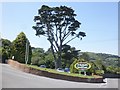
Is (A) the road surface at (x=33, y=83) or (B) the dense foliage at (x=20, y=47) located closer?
(A) the road surface at (x=33, y=83)

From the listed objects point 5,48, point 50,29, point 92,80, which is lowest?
point 92,80

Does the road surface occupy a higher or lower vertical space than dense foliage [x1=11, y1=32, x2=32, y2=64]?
lower

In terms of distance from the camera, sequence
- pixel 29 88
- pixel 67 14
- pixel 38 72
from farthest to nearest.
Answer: pixel 67 14
pixel 38 72
pixel 29 88

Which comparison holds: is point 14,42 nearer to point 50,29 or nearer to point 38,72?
point 50,29

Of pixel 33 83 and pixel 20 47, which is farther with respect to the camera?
pixel 20 47

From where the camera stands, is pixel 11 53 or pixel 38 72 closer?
pixel 38 72

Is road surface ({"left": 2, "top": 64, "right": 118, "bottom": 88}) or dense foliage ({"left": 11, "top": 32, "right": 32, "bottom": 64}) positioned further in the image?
dense foliage ({"left": 11, "top": 32, "right": 32, "bottom": 64})

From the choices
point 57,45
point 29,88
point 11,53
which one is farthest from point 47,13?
point 29,88

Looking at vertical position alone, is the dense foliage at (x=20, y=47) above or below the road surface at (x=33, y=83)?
above

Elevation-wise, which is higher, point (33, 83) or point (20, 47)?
point (20, 47)

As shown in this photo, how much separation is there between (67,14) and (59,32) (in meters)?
3.01

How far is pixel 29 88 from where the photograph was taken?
1582cm

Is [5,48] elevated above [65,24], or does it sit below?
below

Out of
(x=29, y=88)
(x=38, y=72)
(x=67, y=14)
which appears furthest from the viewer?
(x=67, y=14)
